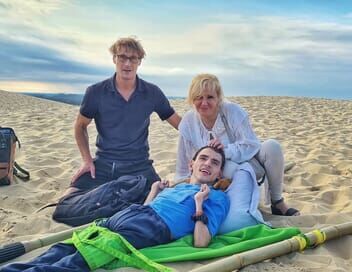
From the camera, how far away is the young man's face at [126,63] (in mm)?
3869

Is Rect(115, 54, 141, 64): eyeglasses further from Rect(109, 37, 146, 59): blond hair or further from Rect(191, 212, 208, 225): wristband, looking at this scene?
Rect(191, 212, 208, 225): wristband

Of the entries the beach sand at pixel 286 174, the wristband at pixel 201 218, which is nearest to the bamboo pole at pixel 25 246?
the beach sand at pixel 286 174

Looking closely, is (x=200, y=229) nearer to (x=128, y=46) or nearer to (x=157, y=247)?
(x=157, y=247)

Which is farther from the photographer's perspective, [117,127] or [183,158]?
[117,127]

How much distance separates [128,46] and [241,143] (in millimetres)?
1213

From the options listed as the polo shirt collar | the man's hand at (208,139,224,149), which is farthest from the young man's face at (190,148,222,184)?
the polo shirt collar

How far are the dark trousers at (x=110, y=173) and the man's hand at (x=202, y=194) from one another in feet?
3.30

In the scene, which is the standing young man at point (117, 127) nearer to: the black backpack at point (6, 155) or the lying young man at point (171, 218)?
the lying young man at point (171, 218)

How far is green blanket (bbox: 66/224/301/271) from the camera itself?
101 inches

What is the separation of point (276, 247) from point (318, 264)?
0.26 meters

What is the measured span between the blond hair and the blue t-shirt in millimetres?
1281

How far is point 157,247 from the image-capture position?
280 cm

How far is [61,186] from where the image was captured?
4.80m

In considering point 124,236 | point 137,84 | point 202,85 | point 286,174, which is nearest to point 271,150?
point 202,85
